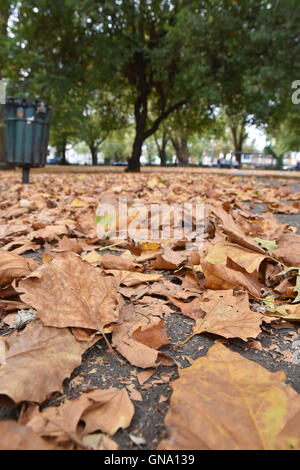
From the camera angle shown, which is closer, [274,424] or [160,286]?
[274,424]

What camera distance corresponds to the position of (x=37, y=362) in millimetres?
696

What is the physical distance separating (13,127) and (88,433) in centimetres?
552

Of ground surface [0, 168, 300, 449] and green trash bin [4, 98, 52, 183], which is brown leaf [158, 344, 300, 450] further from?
green trash bin [4, 98, 52, 183]

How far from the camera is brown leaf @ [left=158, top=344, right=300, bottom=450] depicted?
51 centimetres

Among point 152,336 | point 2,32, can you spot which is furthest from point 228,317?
point 2,32

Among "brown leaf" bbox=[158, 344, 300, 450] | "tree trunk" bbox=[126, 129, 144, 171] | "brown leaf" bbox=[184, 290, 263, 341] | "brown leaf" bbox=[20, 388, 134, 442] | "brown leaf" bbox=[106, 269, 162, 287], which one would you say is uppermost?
"tree trunk" bbox=[126, 129, 144, 171]

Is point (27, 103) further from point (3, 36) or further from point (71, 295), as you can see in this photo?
point (3, 36)

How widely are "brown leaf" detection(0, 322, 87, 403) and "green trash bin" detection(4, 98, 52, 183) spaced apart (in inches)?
201

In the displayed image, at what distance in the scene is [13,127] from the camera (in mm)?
5293

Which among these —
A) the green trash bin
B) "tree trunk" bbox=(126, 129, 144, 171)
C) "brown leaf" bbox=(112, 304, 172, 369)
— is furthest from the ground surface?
"tree trunk" bbox=(126, 129, 144, 171)

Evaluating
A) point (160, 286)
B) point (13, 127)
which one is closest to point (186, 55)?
point (13, 127)
